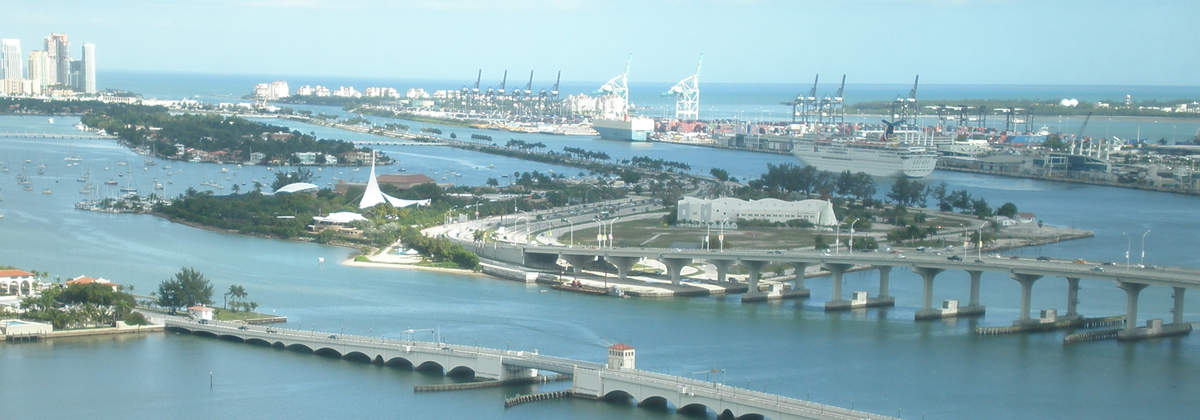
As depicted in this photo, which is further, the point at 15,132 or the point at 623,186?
the point at 15,132

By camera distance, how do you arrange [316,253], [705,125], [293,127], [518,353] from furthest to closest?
[705,125] < [293,127] < [316,253] < [518,353]

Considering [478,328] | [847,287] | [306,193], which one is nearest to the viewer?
[478,328]

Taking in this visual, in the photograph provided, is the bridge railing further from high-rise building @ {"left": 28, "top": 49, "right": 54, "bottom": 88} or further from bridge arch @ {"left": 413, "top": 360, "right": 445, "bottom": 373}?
high-rise building @ {"left": 28, "top": 49, "right": 54, "bottom": 88}

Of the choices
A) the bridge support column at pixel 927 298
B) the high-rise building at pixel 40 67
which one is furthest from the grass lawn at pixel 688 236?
the high-rise building at pixel 40 67

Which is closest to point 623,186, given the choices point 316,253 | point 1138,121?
point 316,253

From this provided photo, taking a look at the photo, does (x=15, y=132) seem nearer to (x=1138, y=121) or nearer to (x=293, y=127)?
(x=293, y=127)

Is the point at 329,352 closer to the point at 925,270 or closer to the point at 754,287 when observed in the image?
the point at 754,287
